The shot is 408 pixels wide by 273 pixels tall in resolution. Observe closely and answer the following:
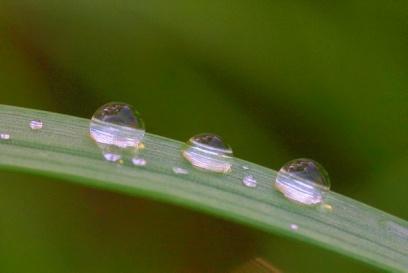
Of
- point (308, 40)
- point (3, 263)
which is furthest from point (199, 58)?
point (3, 263)

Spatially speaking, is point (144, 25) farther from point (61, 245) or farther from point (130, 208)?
point (61, 245)

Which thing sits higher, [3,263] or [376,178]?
[376,178]

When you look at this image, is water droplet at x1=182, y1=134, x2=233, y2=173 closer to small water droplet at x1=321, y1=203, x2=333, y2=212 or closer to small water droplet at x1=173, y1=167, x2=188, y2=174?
small water droplet at x1=173, y1=167, x2=188, y2=174

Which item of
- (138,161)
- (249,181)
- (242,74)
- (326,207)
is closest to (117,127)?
(138,161)

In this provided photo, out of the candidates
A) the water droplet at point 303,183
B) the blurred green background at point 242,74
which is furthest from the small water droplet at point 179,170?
the blurred green background at point 242,74

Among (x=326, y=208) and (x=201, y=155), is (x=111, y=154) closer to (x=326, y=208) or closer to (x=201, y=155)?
(x=201, y=155)

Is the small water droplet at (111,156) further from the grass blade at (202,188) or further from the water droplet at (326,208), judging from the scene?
the water droplet at (326,208)
